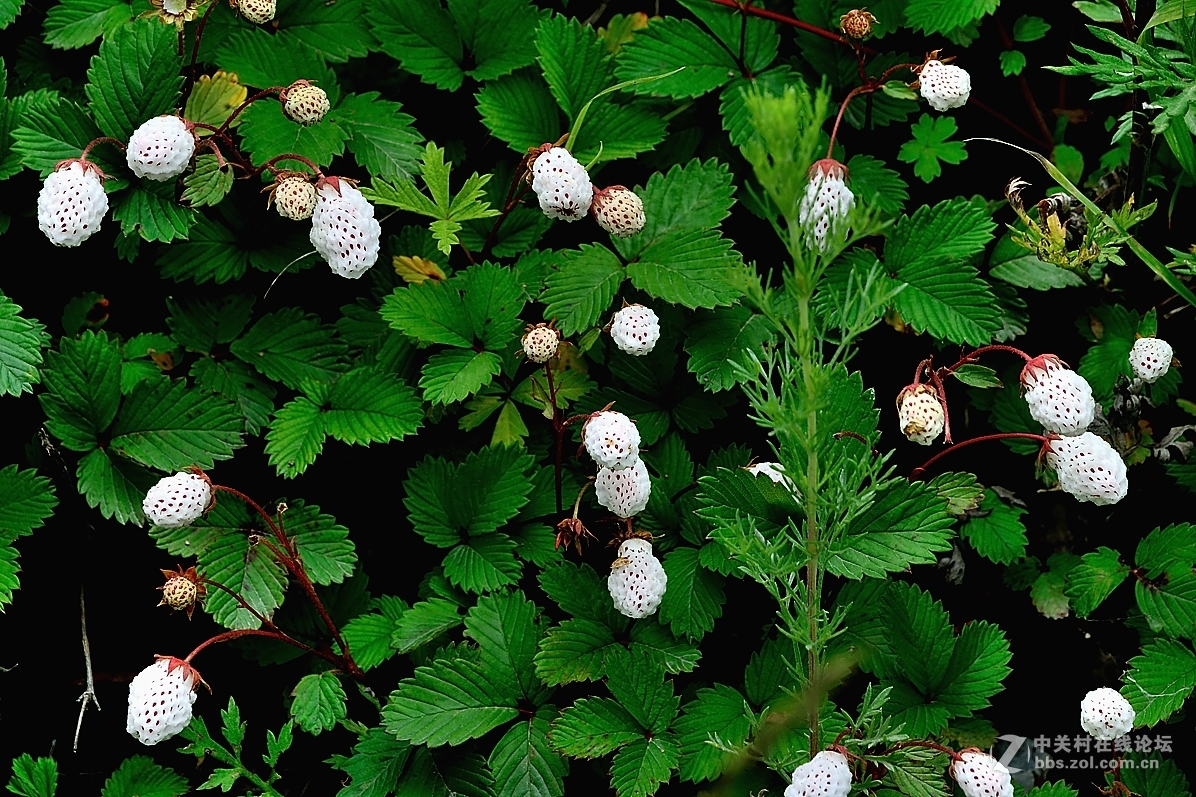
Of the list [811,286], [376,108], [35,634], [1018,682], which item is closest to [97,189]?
[376,108]

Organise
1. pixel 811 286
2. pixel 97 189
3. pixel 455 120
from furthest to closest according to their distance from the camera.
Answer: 1. pixel 455 120
2. pixel 97 189
3. pixel 811 286

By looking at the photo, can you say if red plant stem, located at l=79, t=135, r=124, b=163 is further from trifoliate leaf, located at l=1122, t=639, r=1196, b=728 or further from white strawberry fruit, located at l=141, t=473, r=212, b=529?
trifoliate leaf, located at l=1122, t=639, r=1196, b=728

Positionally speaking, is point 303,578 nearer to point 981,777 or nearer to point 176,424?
point 176,424

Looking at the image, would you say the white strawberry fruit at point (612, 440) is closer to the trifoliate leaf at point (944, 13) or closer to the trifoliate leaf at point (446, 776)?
the trifoliate leaf at point (446, 776)

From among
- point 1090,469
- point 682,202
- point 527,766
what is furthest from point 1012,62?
point 527,766

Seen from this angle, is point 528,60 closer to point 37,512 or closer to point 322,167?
point 322,167

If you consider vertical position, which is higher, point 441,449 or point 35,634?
point 441,449

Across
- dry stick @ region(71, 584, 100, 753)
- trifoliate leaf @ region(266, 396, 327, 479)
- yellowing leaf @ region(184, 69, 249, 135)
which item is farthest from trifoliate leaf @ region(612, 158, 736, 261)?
dry stick @ region(71, 584, 100, 753)
